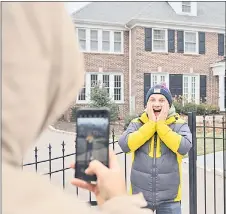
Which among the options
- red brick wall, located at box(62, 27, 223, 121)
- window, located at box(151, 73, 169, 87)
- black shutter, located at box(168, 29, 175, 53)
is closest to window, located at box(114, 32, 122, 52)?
red brick wall, located at box(62, 27, 223, 121)

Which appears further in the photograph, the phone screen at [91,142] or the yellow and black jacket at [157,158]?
the yellow and black jacket at [157,158]

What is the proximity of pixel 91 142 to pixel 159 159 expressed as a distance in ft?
6.27

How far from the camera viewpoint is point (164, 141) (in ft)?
8.44

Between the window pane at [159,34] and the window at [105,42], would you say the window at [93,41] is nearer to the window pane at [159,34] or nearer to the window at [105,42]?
the window at [105,42]

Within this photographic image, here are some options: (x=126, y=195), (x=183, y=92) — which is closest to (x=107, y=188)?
(x=126, y=195)

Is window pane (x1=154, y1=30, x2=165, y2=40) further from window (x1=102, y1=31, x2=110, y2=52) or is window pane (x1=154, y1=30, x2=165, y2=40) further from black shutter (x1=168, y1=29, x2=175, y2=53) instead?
window (x1=102, y1=31, x2=110, y2=52)

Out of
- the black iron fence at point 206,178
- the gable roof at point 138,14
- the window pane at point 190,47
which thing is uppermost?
the gable roof at point 138,14

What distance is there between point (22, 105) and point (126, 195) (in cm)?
28

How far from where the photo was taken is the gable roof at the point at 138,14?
1922cm

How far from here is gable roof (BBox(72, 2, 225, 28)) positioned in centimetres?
1922

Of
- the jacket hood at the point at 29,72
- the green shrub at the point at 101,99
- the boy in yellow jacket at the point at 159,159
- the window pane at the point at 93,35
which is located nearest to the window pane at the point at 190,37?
the window pane at the point at 93,35

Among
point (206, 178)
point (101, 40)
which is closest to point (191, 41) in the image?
point (101, 40)

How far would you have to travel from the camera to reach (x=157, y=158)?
2.58 metres

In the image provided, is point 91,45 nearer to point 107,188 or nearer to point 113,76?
point 113,76
